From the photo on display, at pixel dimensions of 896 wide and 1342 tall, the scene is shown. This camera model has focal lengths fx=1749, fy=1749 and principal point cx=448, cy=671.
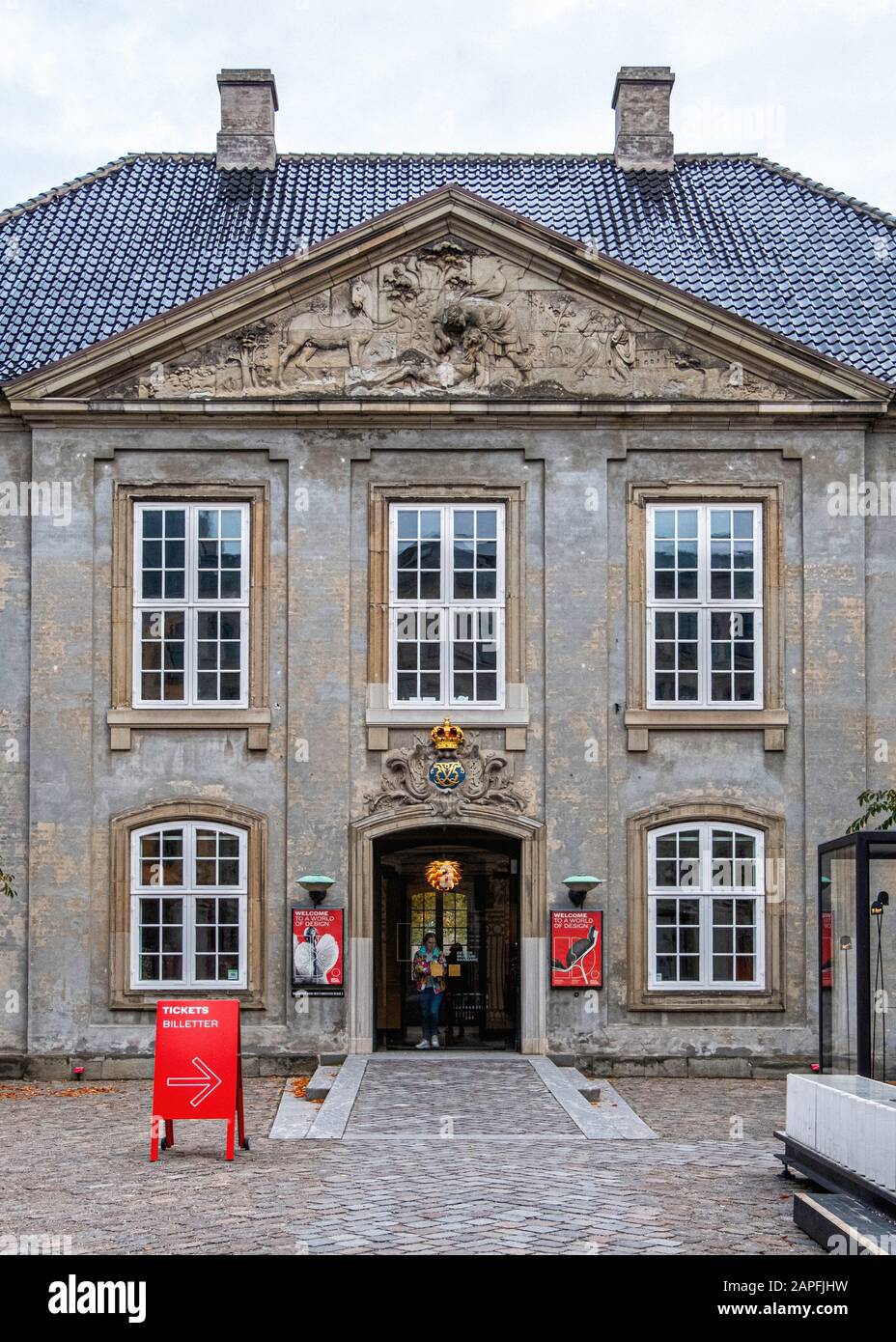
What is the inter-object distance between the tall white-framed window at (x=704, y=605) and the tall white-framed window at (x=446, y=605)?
2.05 metres

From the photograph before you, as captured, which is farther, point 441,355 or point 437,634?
point 441,355

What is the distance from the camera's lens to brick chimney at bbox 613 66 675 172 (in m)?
27.7

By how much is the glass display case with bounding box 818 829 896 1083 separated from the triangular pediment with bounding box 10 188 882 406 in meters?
10.7

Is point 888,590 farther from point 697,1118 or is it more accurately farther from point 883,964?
point 883,964

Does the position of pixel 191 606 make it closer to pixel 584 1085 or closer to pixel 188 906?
pixel 188 906

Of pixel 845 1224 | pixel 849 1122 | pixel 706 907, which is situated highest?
pixel 706 907

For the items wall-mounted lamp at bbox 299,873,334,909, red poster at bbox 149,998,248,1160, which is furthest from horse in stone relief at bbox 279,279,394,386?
red poster at bbox 149,998,248,1160

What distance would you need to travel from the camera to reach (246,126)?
27719 millimetres

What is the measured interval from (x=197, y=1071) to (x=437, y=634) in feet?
29.4

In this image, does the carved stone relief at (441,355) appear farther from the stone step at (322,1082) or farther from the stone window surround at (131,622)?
the stone step at (322,1082)

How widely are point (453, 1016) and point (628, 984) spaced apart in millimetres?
3046

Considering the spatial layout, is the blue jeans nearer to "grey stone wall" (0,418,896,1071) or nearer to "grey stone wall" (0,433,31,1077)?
"grey stone wall" (0,418,896,1071)

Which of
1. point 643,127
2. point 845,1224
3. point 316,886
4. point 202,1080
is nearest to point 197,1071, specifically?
point 202,1080

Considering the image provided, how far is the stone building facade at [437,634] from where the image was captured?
2222 cm
